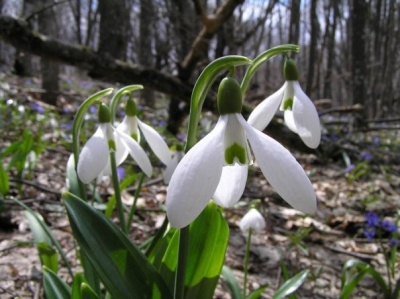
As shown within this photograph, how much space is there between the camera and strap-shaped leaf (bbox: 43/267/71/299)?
1183mm

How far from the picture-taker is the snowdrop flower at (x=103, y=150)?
110 cm

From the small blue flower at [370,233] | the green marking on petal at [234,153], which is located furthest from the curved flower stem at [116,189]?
the small blue flower at [370,233]

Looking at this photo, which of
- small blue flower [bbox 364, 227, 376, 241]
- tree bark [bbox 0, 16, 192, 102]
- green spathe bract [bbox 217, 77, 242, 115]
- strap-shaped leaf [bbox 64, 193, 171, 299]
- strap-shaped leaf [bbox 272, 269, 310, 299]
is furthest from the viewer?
tree bark [bbox 0, 16, 192, 102]

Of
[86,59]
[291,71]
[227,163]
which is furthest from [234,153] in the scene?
[86,59]

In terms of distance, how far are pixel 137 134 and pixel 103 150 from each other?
213 mm

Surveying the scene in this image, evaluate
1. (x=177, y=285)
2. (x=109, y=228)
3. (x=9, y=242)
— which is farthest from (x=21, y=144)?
(x=177, y=285)

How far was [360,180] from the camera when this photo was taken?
157 inches

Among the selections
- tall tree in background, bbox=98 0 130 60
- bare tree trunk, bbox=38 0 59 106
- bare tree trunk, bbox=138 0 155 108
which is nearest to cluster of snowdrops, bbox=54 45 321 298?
tall tree in background, bbox=98 0 130 60

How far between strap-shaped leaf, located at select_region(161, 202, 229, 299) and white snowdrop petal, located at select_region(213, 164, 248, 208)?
6.1 inches

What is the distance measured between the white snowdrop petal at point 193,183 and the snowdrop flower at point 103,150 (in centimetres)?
44

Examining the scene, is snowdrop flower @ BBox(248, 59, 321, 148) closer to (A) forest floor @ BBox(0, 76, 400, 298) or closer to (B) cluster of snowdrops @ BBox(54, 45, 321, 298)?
(B) cluster of snowdrops @ BBox(54, 45, 321, 298)

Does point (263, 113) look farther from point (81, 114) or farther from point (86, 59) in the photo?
point (86, 59)

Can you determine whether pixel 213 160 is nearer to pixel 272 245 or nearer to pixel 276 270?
pixel 276 270

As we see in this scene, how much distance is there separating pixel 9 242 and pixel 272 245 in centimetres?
138
